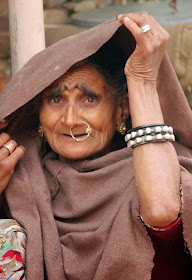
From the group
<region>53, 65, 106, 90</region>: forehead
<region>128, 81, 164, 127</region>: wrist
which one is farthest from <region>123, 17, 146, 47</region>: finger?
<region>53, 65, 106, 90</region>: forehead

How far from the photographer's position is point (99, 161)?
2.73 meters

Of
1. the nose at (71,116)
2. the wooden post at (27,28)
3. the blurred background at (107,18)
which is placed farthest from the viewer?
the blurred background at (107,18)

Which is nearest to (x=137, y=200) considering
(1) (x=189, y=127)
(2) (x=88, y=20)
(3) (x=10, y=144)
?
(1) (x=189, y=127)

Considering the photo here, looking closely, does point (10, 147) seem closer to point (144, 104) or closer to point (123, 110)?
point (123, 110)

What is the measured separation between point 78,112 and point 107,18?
232 cm

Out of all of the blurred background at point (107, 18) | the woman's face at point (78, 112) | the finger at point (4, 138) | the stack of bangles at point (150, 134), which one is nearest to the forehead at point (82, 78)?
the woman's face at point (78, 112)

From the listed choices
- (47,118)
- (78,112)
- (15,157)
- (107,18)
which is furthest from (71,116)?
(107,18)

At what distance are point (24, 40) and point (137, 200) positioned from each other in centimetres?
146

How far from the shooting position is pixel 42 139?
292 cm

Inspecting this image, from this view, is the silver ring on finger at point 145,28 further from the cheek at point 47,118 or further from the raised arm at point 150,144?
the cheek at point 47,118

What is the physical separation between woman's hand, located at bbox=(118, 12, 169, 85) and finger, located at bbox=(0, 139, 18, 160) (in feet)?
2.05

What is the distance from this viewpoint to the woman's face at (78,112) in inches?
105

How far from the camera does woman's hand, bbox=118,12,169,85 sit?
2322 mm

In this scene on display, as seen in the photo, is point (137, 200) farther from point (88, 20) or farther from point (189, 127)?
point (88, 20)
